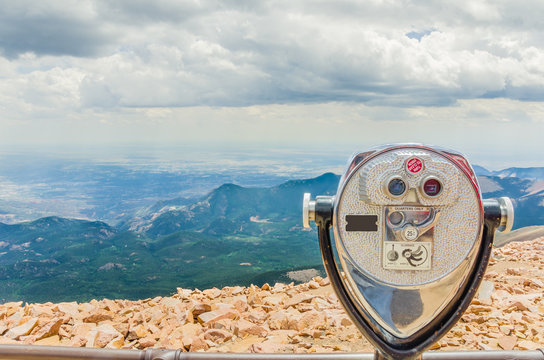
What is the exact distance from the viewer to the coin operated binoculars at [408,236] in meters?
1.62

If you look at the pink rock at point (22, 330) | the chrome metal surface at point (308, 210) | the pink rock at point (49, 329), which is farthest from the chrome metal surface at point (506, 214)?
the pink rock at point (22, 330)

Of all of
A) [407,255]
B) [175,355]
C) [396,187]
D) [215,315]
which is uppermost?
[396,187]

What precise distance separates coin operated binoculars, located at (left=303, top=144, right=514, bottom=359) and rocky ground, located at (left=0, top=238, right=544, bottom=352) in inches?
58.0

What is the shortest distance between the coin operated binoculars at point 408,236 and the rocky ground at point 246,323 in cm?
147

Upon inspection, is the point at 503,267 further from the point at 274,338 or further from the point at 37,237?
the point at 37,237

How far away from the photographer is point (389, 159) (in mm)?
1649

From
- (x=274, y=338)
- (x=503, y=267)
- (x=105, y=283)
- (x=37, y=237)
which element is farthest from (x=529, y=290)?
(x=37, y=237)

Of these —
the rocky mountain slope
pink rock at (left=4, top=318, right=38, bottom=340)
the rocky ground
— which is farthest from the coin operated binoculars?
the rocky mountain slope

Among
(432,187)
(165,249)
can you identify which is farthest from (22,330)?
(165,249)

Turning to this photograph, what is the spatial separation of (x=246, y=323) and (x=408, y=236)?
2.26m

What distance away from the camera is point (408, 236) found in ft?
5.31

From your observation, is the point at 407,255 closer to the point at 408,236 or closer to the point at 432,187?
the point at 408,236

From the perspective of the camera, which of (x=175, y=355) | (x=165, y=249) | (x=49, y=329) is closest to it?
(x=175, y=355)

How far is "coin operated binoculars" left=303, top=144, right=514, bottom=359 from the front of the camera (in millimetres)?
1621
